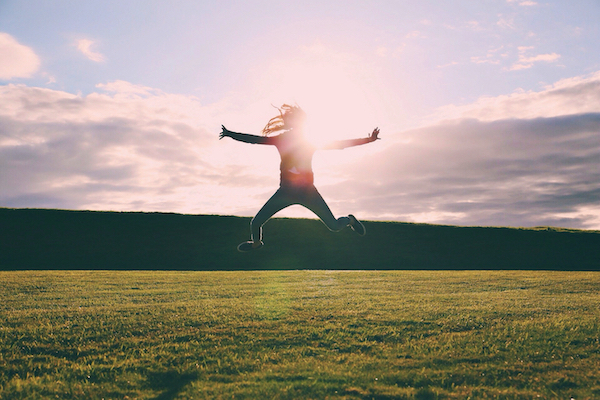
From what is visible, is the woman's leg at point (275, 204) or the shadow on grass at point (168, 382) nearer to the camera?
the woman's leg at point (275, 204)

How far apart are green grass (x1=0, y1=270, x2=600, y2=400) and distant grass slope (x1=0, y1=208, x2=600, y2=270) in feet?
37.9

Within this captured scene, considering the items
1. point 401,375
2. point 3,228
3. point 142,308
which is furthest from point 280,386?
point 3,228

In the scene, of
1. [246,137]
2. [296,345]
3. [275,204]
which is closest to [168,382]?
[296,345]

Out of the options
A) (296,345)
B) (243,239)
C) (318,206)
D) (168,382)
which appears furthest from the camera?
(243,239)

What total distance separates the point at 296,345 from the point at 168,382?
7.79 feet

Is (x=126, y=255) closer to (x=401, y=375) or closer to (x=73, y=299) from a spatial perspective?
(x=73, y=299)

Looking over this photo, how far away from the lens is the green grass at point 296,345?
19.6 ft

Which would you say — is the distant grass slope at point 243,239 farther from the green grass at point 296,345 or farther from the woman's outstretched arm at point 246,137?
the woman's outstretched arm at point 246,137

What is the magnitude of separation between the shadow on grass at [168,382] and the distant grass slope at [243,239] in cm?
1823

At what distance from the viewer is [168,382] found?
6125 mm

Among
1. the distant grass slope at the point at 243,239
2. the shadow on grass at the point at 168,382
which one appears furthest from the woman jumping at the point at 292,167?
the distant grass slope at the point at 243,239

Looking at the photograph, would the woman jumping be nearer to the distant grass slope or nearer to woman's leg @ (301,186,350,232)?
woman's leg @ (301,186,350,232)

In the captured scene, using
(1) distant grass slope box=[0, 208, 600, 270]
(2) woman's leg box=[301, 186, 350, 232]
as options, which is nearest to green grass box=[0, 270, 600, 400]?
(2) woman's leg box=[301, 186, 350, 232]

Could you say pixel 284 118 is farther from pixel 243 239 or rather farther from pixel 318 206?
pixel 243 239
